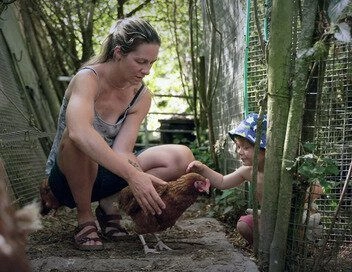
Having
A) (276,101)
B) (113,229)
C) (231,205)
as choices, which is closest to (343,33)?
(276,101)

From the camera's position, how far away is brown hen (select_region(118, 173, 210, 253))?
3152 millimetres

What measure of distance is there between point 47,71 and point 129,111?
4302 mm

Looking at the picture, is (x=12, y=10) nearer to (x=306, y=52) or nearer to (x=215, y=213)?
(x=215, y=213)

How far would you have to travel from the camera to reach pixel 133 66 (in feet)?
10.3

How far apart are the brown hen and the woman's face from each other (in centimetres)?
63

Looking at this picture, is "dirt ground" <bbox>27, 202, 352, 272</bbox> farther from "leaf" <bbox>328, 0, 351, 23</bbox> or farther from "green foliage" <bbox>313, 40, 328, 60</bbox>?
"leaf" <bbox>328, 0, 351, 23</bbox>

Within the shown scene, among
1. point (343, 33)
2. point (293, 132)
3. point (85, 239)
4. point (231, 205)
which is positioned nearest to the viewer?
point (343, 33)

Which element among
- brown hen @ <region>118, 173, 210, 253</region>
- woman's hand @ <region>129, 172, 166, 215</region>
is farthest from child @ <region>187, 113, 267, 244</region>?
woman's hand @ <region>129, 172, 166, 215</region>

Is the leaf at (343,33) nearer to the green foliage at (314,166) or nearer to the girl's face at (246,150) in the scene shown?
the green foliage at (314,166)

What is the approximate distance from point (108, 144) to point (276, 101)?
1111mm

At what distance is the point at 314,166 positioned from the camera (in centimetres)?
255

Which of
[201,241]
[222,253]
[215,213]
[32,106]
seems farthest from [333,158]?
[32,106]

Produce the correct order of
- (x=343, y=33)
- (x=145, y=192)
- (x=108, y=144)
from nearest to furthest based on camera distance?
(x=343, y=33)
(x=145, y=192)
(x=108, y=144)

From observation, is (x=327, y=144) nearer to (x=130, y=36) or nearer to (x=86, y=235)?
(x=130, y=36)
